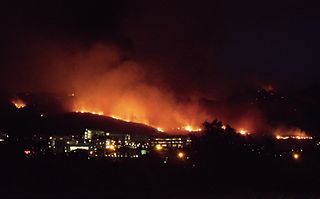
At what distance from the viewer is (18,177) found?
23.3 metres

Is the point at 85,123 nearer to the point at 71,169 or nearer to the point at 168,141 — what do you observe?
the point at 168,141

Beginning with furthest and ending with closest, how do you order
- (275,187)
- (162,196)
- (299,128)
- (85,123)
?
1. (85,123)
2. (299,128)
3. (275,187)
4. (162,196)

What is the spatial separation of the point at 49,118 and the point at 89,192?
73672mm

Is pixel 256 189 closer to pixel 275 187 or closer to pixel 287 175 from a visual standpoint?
pixel 275 187

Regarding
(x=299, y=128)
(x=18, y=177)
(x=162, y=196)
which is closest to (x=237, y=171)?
(x=162, y=196)

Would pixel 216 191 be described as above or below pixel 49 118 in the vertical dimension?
below

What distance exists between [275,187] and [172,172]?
16.6 ft

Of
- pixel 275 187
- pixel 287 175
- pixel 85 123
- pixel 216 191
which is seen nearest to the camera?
pixel 216 191

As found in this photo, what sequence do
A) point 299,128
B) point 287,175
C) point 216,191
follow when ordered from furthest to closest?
point 299,128, point 287,175, point 216,191

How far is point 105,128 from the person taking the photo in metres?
84.7

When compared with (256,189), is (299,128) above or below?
above

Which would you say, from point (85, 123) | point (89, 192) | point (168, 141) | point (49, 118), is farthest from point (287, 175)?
point (49, 118)

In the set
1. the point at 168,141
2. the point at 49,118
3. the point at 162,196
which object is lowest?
the point at 162,196

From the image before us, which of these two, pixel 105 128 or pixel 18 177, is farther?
pixel 105 128
